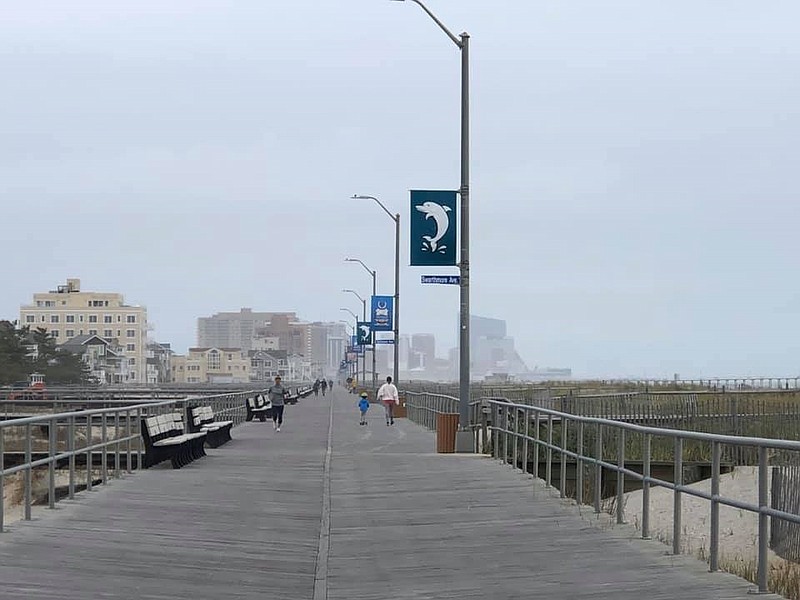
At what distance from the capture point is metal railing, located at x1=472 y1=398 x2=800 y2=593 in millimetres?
10234

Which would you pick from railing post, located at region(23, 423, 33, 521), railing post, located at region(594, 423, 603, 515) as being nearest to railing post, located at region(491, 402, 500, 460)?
railing post, located at region(594, 423, 603, 515)

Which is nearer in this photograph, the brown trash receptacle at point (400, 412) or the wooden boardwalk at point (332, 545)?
the wooden boardwalk at point (332, 545)

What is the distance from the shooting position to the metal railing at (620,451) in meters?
10.2

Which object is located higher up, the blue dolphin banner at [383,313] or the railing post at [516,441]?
the blue dolphin banner at [383,313]


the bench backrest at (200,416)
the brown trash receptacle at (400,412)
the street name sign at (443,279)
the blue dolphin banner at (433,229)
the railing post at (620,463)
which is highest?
the blue dolphin banner at (433,229)

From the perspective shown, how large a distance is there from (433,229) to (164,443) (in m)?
8.72

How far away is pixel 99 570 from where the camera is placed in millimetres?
11359

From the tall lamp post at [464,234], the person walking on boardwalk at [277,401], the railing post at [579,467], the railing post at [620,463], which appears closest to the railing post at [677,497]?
the railing post at [620,463]

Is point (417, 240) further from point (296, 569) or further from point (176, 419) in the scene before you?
point (296, 569)

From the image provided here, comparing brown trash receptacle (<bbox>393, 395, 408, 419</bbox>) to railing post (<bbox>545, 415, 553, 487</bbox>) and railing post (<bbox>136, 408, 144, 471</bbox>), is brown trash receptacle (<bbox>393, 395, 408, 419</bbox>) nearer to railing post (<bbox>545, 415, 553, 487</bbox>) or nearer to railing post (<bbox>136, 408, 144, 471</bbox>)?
railing post (<bbox>136, 408, 144, 471</bbox>)

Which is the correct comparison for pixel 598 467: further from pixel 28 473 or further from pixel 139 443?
pixel 139 443

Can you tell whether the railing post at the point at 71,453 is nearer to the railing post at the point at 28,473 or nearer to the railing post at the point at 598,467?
the railing post at the point at 28,473

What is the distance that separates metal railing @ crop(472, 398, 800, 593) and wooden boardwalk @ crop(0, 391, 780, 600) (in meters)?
0.37

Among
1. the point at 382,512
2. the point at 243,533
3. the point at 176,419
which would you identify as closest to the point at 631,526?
the point at 382,512
